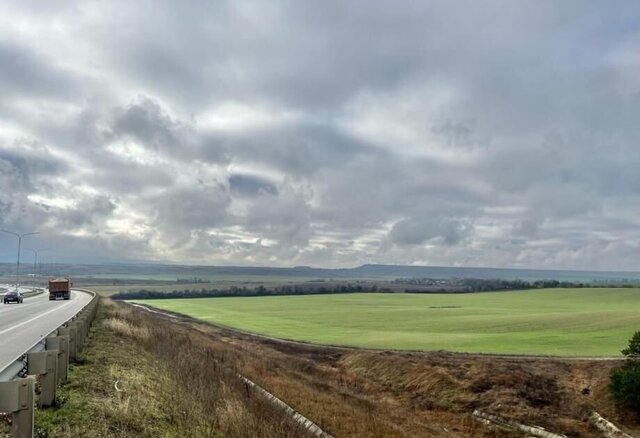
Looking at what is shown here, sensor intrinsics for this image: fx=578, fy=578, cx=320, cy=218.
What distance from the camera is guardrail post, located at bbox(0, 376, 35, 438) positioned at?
6305 mm

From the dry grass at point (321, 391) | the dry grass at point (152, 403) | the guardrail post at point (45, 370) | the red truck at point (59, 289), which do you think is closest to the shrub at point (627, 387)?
the dry grass at point (321, 391)

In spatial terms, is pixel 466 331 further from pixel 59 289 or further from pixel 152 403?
pixel 59 289

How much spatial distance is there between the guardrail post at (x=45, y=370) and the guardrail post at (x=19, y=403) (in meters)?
2.80

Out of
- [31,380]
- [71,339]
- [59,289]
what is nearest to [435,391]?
[71,339]

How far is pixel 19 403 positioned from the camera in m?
6.42

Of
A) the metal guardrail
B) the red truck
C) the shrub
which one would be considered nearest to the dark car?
the red truck

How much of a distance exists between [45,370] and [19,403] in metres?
3.12

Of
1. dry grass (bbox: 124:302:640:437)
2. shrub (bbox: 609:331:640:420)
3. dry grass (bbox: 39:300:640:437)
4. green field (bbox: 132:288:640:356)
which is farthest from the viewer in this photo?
green field (bbox: 132:288:640:356)

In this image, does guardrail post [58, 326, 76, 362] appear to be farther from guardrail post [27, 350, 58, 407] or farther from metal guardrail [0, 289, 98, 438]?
guardrail post [27, 350, 58, 407]

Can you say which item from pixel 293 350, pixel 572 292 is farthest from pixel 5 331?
pixel 572 292

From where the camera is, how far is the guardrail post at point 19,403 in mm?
6305

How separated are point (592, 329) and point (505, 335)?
25.9 ft

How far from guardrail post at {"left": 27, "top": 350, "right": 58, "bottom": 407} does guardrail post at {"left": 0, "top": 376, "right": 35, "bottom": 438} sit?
280 cm

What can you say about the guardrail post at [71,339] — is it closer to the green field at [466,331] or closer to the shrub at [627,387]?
the shrub at [627,387]
